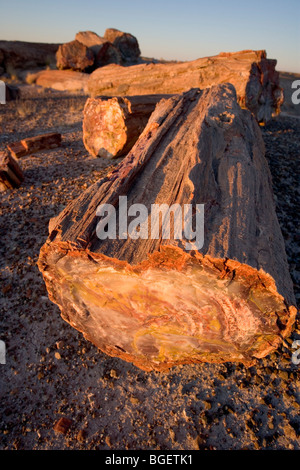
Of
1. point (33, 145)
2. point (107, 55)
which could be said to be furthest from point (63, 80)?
point (33, 145)

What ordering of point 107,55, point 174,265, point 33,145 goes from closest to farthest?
point 174,265 → point 33,145 → point 107,55

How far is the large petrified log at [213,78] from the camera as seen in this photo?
15.6 ft

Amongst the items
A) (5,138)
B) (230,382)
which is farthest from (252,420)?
(5,138)

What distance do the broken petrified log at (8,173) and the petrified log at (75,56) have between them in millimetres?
8918

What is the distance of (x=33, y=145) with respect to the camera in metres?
4.88

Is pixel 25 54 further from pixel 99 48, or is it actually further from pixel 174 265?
pixel 174 265

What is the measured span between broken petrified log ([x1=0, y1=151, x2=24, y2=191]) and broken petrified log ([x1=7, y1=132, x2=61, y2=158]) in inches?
39.3

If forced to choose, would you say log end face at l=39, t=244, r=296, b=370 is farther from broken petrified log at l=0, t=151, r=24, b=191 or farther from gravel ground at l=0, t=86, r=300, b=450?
broken petrified log at l=0, t=151, r=24, b=191

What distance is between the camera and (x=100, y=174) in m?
4.06

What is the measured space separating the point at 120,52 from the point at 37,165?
1030 cm

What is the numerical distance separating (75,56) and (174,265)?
1215 cm

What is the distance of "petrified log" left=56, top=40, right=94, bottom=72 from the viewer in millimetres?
10492

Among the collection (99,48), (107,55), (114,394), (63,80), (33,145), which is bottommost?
(114,394)

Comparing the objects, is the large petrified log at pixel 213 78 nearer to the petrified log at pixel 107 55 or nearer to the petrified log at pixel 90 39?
the petrified log at pixel 107 55
